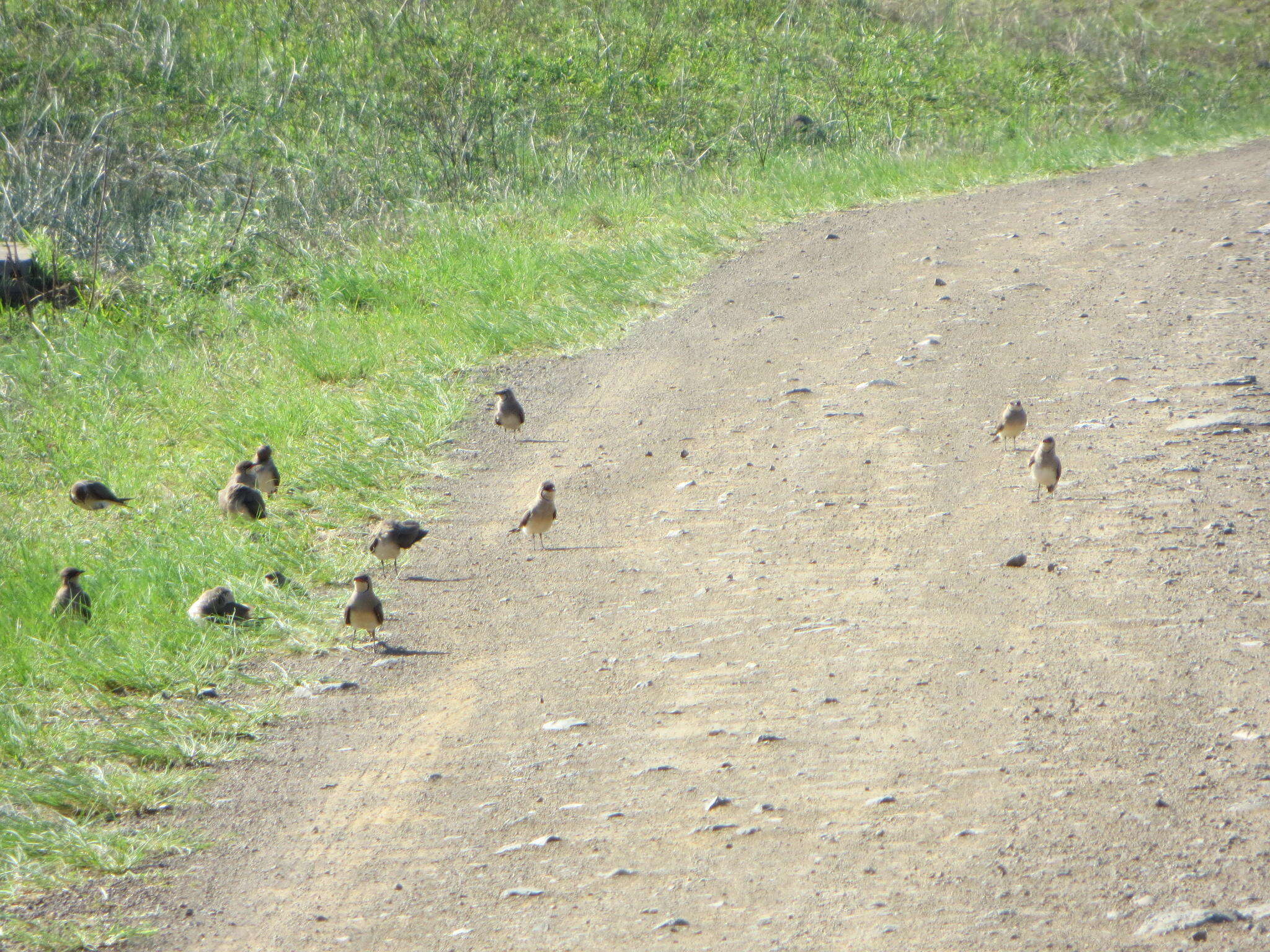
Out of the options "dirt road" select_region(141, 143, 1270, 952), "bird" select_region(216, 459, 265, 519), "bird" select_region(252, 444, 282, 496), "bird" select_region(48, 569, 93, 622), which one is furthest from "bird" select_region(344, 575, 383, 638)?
"bird" select_region(252, 444, 282, 496)

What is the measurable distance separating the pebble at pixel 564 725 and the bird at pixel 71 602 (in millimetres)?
2504

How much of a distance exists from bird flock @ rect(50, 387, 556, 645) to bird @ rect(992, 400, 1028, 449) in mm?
2571

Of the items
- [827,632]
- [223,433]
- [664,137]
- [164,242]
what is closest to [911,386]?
[827,632]

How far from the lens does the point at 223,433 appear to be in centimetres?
915

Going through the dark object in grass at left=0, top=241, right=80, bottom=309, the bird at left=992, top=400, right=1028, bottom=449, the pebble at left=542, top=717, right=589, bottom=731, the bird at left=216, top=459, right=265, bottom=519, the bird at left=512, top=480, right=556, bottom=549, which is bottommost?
the bird at left=992, top=400, right=1028, bottom=449

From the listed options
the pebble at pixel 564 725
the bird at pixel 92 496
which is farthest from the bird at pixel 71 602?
the pebble at pixel 564 725

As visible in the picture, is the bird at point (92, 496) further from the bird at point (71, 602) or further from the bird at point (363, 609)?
the bird at point (363, 609)

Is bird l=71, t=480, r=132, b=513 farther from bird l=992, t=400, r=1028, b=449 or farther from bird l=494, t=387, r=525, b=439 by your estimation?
bird l=992, t=400, r=1028, b=449

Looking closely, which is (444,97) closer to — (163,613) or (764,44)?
(764,44)

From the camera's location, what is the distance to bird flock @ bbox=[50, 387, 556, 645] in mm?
5875

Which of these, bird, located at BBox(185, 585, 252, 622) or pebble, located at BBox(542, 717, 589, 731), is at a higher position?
bird, located at BBox(185, 585, 252, 622)

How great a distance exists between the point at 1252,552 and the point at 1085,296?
218 inches

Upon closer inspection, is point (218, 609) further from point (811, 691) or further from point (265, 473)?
point (811, 691)

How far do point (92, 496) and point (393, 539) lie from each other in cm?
239
